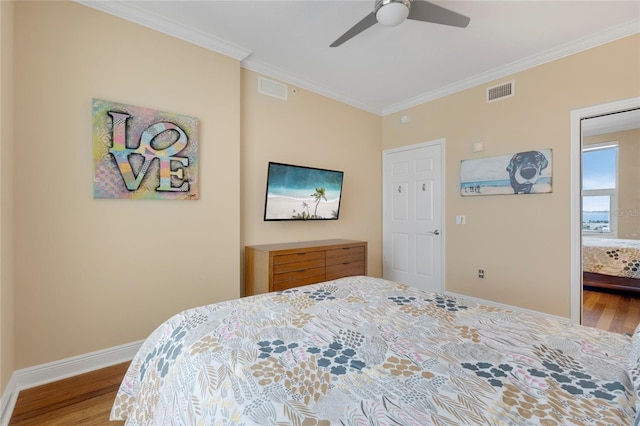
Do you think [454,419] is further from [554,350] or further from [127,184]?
[127,184]

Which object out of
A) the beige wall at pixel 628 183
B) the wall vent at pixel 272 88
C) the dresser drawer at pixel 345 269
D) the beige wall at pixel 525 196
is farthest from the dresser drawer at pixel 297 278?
the beige wall at pixel 628 183

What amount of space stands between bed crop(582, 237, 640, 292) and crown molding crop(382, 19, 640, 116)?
1877 mm

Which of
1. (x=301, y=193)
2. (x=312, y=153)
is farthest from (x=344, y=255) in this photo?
(x=312, y=153)

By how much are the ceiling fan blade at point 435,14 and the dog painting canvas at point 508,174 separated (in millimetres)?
1888

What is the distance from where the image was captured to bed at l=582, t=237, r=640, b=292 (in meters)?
2.69

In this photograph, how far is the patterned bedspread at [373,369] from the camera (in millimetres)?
789

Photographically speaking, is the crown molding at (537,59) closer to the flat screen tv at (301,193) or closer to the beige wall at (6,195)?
the flat screen tv at (301,193)

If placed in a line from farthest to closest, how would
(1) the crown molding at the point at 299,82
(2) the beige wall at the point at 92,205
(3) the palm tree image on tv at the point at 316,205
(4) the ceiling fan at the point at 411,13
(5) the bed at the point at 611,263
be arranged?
1. (3) the palm tree image on tv at the point at 316,205
2. (1) the crown molding at the point at 299,82
3. (5) the bed at the point at 611,263
4. (2) the beige wall at the point at 92,205
5. (4) the ceiling fan at the point at 411,13

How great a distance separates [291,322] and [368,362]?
45 cm

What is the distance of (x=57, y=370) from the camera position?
206cm

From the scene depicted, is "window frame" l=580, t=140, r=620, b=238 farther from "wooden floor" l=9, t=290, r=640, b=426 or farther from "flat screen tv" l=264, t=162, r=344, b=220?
"wooden floor" l=9, t=290, r=640, b=426

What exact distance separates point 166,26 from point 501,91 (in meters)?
3.56

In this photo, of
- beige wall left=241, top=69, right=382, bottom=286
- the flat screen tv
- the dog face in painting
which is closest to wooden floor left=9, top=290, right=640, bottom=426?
beige wall left=241, top=69, right=382, bottom=286

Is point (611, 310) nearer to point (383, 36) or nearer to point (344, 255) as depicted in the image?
point (344, 255)
